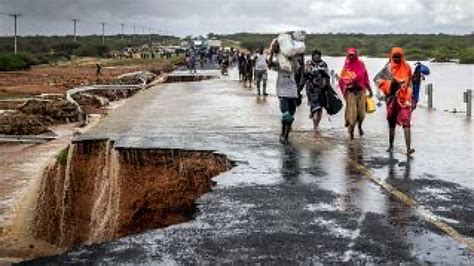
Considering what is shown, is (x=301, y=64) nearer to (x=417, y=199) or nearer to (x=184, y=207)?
(x=184, y=207)

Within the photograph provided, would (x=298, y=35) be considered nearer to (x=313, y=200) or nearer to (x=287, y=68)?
(x=287, y=68)

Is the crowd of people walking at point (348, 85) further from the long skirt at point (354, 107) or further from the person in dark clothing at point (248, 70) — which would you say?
the person in dark clothing at point (248, 70)

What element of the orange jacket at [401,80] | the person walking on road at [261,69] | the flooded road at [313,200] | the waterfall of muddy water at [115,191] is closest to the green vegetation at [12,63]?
the person walking on road at [261,69]

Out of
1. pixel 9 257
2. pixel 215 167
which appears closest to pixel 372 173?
pixel 215 167

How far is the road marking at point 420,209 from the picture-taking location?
21.2ft

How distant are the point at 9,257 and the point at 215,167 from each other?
10.8 ft

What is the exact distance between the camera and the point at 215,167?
11117 millimetres

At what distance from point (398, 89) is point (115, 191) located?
4.96 metres

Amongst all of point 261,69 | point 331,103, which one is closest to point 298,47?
point 331,103

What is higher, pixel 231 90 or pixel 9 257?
pixel 231 90

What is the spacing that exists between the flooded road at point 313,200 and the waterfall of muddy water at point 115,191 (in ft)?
1.40

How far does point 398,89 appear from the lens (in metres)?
11.9

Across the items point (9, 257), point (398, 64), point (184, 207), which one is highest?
point (398, 64)

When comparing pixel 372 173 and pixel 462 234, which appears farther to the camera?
pixel 372 173
